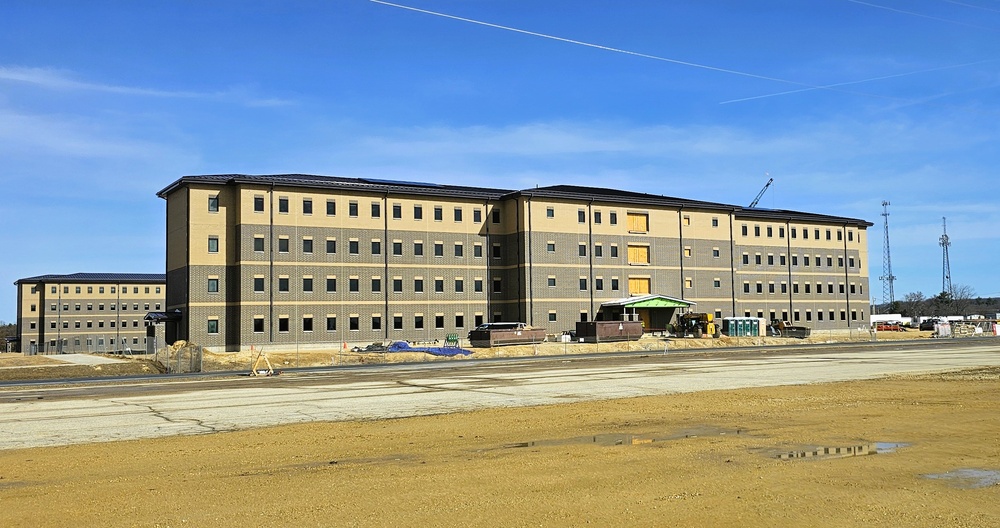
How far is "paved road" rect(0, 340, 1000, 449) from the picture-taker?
21.7m

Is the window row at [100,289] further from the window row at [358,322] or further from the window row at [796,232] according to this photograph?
the window row at [796,232]

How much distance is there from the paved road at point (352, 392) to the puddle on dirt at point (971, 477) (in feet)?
46.2

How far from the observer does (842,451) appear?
14453 millimetres

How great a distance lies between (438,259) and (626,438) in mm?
63371

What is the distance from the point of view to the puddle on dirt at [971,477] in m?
11.3

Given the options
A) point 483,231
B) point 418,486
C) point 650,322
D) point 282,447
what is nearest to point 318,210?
point 483,231

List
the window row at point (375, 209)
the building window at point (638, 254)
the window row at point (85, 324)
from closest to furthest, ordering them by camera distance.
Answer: the window row at point (375, 209) → the building window at point (638, 254) → the window row at point (85, 324)

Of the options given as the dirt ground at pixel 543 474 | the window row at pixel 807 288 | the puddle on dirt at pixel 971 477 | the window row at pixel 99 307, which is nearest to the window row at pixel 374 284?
the window row at pixel 807 288

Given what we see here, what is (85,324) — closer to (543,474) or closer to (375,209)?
(375,209)

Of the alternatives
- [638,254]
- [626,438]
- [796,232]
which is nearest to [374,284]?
[638,254]

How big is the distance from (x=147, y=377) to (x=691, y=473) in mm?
39267

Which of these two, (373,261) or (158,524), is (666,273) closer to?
(373,261)

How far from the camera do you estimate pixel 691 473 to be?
1252cm

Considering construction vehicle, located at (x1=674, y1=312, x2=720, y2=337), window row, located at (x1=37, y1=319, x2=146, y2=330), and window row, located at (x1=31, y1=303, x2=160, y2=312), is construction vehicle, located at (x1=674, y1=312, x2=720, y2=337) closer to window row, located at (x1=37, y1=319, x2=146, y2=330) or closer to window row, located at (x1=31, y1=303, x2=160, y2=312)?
window row, located at (x1=31, y1=303, x2=160, y2=312)
